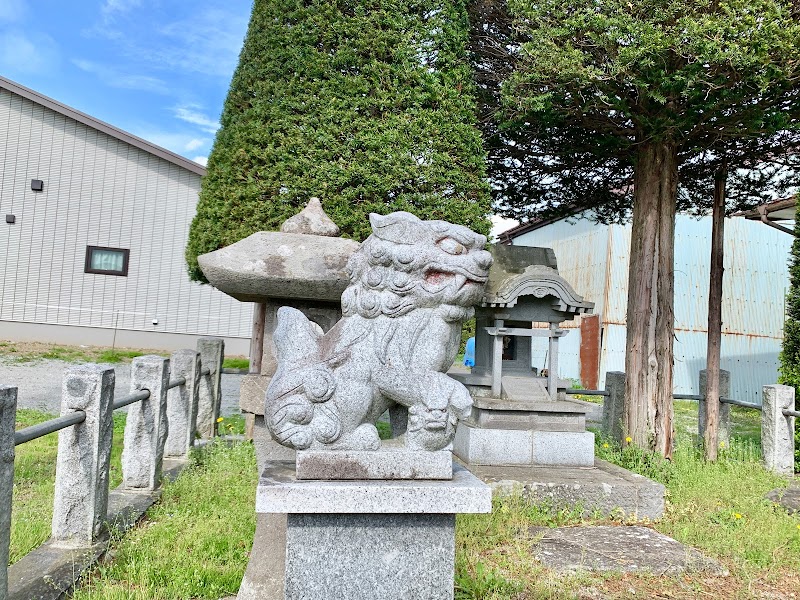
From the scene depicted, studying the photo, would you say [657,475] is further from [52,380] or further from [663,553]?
[52,380]

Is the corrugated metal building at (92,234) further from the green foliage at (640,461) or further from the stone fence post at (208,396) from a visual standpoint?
the green foliage at (640,461)

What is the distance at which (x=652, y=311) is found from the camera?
241 inches

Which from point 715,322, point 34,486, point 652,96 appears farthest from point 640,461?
point 34,486

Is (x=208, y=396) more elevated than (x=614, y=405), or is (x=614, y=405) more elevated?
(x=614, y=405)

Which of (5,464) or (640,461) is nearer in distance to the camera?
(5,464)

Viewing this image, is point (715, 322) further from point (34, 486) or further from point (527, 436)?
point (34, 486)

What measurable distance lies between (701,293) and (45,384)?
46.9 feet

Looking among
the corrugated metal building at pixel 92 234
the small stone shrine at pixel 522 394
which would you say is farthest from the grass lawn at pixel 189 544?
the corrugated metal building at pixel 92 234

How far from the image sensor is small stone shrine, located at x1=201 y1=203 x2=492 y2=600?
232 cm

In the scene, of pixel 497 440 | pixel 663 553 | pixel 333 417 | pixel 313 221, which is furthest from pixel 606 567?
pixel 313 221

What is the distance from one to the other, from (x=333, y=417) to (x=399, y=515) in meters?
0.46

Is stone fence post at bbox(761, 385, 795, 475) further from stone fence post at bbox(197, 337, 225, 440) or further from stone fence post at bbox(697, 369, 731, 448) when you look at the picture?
stone fence post at bbox(197, 337, 225, 440)

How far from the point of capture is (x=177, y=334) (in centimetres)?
1435

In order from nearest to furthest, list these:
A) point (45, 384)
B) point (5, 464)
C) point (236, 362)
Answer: point (5, 464)
point (45, 384)
point (236, 362)
